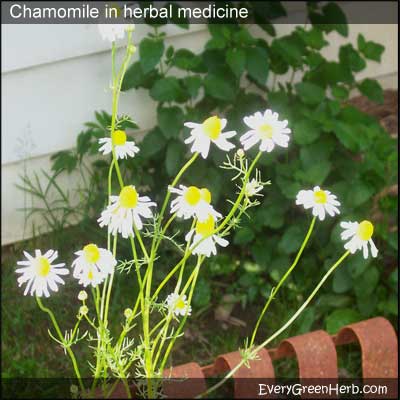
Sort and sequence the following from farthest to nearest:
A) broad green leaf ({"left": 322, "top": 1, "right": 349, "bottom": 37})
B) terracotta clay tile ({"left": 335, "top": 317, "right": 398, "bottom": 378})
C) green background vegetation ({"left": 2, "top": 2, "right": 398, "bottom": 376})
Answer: broad green leaf ({"left": 322, "top": 1, "right": 349, "bottom": 37})
green background vegetation ({"left": 2, "top": 2, "right": 398, "bottom": 376})
terracotta clay tile ({"left": 335, "top": 317, "right": 398, "bottom": 378})

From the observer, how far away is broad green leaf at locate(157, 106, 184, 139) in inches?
68.2

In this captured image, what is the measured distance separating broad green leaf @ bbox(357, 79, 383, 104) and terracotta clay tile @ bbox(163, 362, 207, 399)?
35.6 inches

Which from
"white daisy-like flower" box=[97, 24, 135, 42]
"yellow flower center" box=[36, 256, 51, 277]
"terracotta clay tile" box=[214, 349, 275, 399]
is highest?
"white daisy-like flower" box=[97, 24, 135, 42]

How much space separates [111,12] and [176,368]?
0.48m

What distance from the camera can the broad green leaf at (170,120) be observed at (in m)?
1.73

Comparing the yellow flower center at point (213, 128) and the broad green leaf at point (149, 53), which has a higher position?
the broad green leaf at point (149, 53)

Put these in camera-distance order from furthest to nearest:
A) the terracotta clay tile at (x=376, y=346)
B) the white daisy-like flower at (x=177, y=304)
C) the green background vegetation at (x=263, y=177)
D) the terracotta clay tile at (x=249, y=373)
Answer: the green background vegetation at (x=263, y=177), the terracotta clay tile at (x=376, y=346), the terracotta clay tile at (x=249, y=373), the white daisy-like flower at (x=177, y=304)

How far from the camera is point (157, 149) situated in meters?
1.73

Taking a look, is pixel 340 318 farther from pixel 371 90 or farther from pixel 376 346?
pixel 371 90

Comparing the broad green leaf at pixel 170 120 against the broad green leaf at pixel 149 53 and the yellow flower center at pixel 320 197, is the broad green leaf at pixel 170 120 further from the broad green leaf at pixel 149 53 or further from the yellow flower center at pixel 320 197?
the yellow flower center at pixel 320 197

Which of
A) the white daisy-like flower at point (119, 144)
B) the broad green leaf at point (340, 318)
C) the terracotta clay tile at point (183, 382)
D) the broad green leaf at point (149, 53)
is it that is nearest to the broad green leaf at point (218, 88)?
the broad green leaf at point (149, 53)

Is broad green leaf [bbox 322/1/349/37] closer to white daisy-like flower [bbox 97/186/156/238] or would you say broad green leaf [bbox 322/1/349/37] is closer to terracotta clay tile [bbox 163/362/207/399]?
terracotta clay tile [bbox 163/362/207/399]

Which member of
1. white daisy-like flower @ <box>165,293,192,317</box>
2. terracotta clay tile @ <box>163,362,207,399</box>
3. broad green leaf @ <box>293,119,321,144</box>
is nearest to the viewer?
white daisy-like flower @ <box>165,293,192,317</box>

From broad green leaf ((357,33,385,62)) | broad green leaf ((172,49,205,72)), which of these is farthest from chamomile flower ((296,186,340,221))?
broad green leaf ((357,33,385,62))
